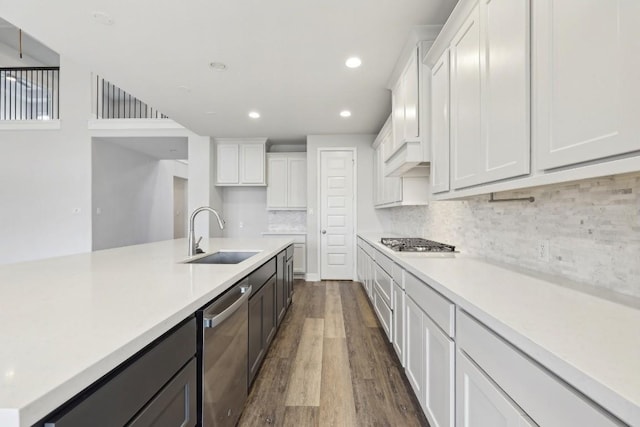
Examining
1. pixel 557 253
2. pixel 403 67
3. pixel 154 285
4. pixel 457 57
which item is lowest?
pixel 154 285

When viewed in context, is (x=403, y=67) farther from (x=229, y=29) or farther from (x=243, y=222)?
(x=243, y=222)

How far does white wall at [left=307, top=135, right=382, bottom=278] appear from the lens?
532 cm

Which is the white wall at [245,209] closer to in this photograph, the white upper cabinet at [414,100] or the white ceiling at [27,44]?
the white upper cabinet at [414,100]

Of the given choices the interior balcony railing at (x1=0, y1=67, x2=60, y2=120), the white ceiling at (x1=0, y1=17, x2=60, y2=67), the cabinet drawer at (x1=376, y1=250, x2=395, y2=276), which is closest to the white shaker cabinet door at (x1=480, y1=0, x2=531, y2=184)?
the cabinet drawer at (x1=376, y1=250, x2=395, y2=276)

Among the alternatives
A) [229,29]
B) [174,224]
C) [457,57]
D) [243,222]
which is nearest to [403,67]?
[457,57]

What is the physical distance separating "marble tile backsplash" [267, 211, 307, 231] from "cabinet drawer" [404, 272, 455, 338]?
4291 millimetres

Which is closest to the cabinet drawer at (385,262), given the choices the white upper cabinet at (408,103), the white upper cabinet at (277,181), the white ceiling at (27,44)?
the white upper cabinet at (408,103)

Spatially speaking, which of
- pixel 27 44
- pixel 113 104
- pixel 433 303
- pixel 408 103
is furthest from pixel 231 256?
pixel 27 44

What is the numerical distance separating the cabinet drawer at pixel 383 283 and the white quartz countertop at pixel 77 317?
134 centimetres

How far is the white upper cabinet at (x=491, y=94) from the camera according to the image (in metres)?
1.17

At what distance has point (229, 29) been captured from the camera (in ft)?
7.59

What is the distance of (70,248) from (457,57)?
22.8 feet

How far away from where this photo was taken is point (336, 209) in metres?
5.34

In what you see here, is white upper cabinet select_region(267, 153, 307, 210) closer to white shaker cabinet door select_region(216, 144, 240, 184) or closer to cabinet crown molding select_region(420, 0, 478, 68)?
white shaker cabinet door select_region(216, 144, 240, 184)
